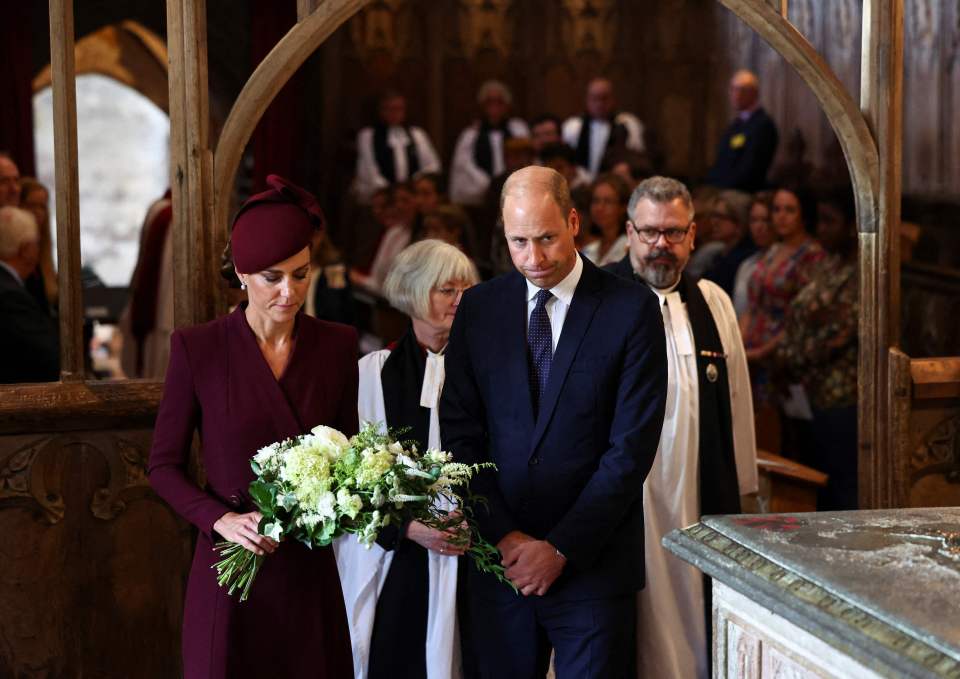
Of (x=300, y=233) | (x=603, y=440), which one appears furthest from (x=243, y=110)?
(x=603, y=440)

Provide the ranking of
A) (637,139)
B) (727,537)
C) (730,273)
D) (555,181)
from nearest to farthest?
(727,537)
(555,181)
(730,273)
(637,139)

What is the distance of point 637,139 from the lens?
1021cm

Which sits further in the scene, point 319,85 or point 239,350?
point 319,85

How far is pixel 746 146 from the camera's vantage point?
351 inches

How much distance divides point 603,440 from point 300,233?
0.93 m

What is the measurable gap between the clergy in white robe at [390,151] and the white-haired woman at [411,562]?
6441 mm

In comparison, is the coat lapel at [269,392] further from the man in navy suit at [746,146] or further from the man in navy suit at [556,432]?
the man in navy suit at [746,146]

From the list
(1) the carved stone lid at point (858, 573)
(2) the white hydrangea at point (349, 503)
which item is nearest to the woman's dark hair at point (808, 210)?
(1) the carved stone lid at point (858, 573)

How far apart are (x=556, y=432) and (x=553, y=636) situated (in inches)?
20.8

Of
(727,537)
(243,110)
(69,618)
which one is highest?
(243,110)

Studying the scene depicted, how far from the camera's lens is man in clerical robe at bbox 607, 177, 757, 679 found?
13.8 feet

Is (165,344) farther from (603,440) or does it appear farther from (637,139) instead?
(603,440)

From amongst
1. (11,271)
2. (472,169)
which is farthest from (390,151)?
(11,271)

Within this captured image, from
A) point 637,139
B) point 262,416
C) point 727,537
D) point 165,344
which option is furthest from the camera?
point 637,139
